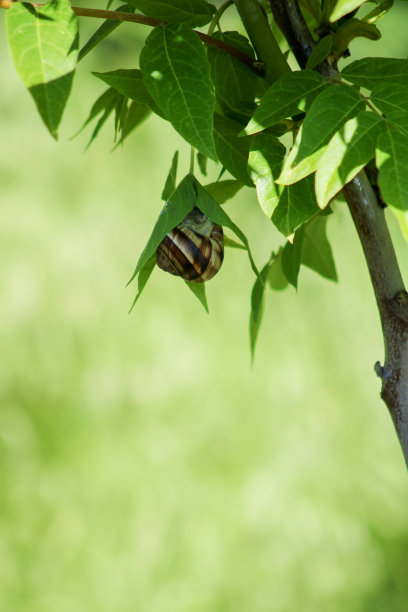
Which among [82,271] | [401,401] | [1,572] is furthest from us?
[82,271]

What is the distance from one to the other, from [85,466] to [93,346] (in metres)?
0.16

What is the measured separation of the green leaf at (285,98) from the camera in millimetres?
198

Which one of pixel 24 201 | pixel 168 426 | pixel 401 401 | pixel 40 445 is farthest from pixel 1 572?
pixel 401 401

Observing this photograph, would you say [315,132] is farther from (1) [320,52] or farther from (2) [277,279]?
(2) [277,279]

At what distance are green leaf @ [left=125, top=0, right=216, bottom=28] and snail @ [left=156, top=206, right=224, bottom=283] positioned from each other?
6 cm

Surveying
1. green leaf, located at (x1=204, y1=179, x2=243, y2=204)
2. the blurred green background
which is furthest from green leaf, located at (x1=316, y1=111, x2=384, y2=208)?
the blurred green background

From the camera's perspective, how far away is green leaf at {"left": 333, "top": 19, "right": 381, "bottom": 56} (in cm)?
24

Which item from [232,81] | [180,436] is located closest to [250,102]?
[232,81]

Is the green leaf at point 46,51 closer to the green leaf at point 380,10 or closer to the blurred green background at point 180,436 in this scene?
the green leaf at point 380,10

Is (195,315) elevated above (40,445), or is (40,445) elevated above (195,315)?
(195,315)

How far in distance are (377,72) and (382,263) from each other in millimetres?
66

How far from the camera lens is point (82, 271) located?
3.20 feet

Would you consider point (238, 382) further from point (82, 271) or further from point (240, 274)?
point (82, 271)

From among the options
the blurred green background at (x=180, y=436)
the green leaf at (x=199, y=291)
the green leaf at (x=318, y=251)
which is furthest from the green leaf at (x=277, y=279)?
the blurred green background at (x=180, y=436)
